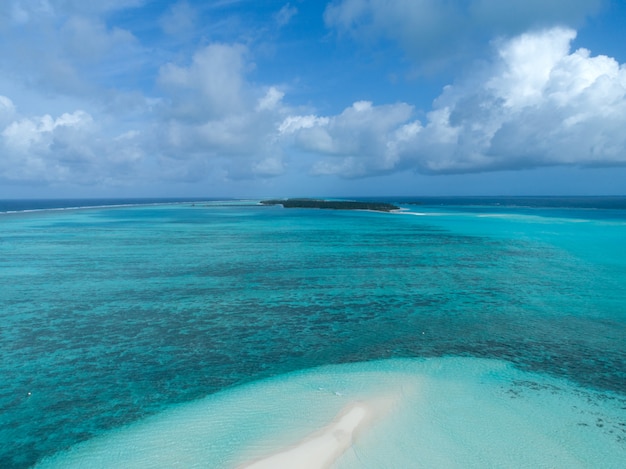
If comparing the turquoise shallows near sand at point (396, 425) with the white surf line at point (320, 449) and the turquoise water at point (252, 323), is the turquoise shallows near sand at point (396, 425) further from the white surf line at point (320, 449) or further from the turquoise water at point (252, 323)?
the turquoise water at point (252, 323)

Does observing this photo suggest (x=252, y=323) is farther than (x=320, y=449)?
Yes

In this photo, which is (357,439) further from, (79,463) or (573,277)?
(573,277)

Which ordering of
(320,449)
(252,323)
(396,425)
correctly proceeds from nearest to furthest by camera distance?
(320,449), (396,425), (252,323)

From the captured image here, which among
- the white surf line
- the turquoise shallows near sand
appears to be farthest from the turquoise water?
the white surf line

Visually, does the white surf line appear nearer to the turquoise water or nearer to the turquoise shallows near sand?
the turquoise shallows near sand

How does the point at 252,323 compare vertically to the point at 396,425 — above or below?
above

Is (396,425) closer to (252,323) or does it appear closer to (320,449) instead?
(320,449)

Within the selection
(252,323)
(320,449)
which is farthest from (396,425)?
(252,323)

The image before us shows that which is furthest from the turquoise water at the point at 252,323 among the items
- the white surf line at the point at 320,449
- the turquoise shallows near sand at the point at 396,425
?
the white surf line at the point at 320,449

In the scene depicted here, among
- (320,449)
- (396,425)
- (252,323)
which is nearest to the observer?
(320,449)
